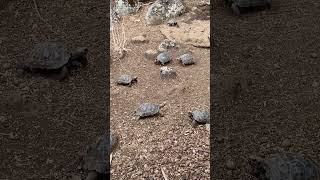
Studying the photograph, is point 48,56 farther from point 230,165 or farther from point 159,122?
point 230,165

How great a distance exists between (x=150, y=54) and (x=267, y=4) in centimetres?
194

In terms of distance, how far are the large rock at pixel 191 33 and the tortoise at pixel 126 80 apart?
3.53 feet

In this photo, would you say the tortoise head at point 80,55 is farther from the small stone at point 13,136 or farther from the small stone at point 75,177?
the small stone at point 75,177

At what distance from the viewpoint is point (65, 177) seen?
4176 mm

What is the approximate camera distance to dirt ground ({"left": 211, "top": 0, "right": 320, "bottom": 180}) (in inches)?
176

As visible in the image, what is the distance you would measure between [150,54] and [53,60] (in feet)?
3.64

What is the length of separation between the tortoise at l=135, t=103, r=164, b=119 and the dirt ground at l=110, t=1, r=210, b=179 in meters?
0.05

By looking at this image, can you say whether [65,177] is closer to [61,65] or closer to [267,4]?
[61,65]

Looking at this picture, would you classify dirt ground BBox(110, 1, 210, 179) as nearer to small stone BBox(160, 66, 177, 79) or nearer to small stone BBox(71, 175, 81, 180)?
small stone BBox(160, 66, 177, 79)

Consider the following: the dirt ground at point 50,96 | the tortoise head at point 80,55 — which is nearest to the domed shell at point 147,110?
the dirt ground at point 50,96

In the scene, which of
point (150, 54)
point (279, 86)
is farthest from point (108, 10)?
point (279, 86)

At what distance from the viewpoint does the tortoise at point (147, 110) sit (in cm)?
484

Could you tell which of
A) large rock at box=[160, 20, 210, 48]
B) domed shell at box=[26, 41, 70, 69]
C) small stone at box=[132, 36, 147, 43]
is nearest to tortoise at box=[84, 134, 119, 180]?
domed shell at box=[26, 41, 70, 69]

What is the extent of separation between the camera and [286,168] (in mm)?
3855
